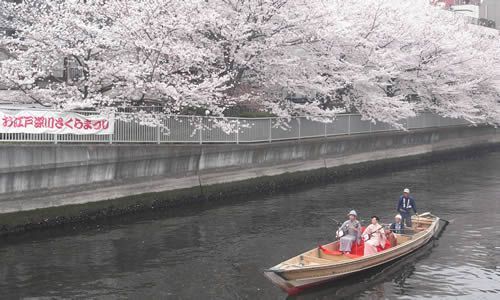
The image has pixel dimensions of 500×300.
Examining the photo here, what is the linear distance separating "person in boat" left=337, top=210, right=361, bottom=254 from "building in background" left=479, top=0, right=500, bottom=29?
3032 inches

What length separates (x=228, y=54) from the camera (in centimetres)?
2747

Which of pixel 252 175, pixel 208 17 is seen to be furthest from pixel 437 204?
pixel 208 17

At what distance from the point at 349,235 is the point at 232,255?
3.81m

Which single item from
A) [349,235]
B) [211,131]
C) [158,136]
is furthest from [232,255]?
[211,131]

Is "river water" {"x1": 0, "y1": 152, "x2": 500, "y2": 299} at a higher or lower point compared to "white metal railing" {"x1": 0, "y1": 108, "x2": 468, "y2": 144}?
lower

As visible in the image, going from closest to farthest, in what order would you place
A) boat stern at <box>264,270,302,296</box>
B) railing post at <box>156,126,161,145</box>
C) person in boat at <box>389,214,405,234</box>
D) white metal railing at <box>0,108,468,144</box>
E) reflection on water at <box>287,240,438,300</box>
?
boat stern at <box>264,270,302,296</box> < reflection on water at <box>287,240,438,300</box> < person in boat at <box>389,214,405,234</box> < white metal railing at <box>0,108,468,144</box> < railing post at <box>156,126,161,145</box>

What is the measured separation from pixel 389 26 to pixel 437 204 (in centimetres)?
1538

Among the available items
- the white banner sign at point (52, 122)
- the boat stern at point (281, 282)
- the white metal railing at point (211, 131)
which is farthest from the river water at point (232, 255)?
the white banner sign at point (52, 122)

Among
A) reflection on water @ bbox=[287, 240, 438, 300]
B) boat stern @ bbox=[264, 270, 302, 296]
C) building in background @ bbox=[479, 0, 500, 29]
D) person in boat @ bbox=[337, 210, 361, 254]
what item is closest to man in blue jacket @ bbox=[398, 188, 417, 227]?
reflection on water @ bbox=[287, 240, 438, 300]

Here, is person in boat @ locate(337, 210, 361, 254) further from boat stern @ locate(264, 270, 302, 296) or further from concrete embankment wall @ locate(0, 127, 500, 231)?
concrete embankment wall @ locate(0, 127, 500, 231)

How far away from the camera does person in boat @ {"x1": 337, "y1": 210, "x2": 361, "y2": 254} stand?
16.9m

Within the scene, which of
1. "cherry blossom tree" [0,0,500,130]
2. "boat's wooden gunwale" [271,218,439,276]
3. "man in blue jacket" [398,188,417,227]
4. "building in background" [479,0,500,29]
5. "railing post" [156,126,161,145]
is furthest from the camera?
"building in background" [479,0,500,29]

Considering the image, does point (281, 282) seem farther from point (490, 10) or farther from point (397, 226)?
point (490, 10)

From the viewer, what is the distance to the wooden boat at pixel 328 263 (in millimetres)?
14445
